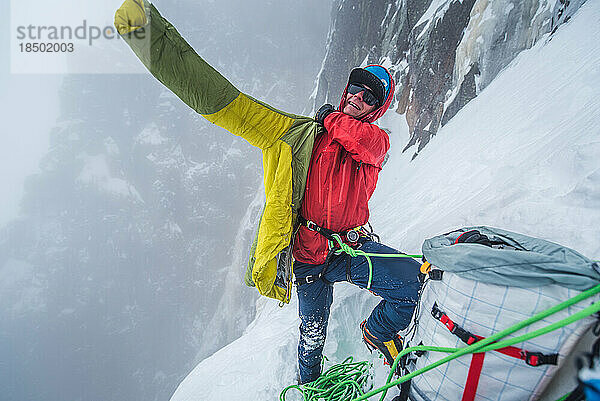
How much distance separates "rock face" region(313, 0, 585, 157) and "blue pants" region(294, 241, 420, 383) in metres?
4.74

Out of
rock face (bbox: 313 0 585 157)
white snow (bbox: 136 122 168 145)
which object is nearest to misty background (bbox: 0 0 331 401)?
white snow (bbox: 136 122 168 145)

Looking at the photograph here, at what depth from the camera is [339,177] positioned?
77.7 inches

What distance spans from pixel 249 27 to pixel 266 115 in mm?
70700

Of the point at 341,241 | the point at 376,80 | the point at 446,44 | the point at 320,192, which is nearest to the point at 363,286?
the point at 341,241

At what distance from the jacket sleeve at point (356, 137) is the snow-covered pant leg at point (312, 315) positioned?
2.94 feet

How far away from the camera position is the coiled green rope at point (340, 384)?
2.12 m

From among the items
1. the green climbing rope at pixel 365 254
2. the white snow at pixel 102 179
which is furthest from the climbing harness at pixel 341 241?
the white snow at pixel 102 179

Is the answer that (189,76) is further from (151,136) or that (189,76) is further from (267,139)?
(151,136)

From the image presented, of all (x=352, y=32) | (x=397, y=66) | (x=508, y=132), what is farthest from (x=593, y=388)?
(x=352, y=32)

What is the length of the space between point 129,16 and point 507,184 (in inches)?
106

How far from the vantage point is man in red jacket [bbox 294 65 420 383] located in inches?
73.5

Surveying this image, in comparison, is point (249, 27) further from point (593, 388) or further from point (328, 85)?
point (593, 388)

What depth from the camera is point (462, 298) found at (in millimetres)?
960

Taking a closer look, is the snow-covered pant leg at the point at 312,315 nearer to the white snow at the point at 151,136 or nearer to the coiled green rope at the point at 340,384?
the coiled green rope at the point at 340,384
